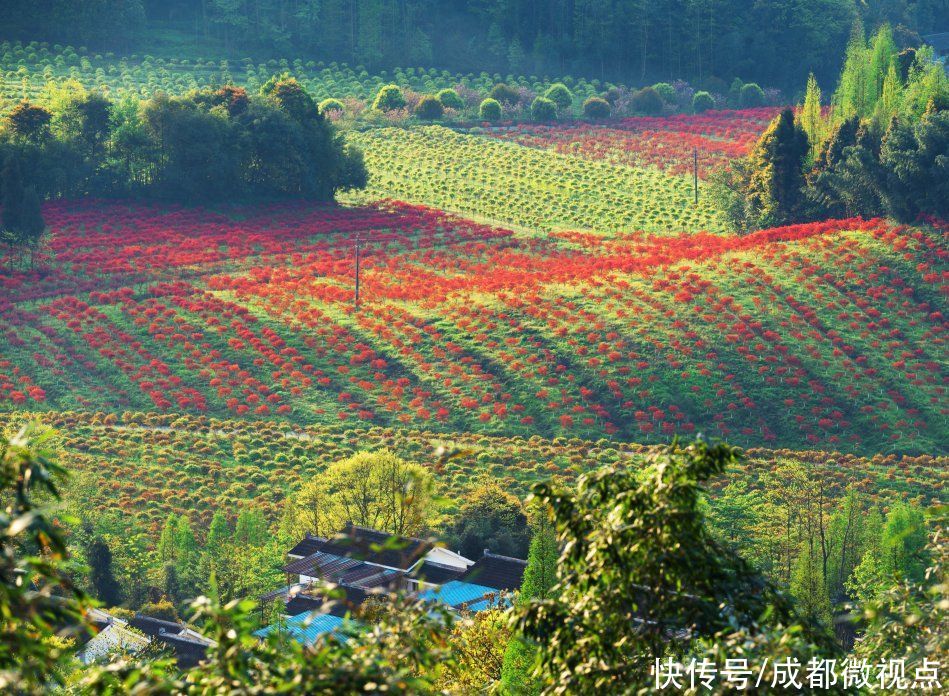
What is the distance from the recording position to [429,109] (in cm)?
8238

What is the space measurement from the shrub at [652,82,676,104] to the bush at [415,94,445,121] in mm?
15380

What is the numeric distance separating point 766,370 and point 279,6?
211 feet

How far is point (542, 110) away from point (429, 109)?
7.05m

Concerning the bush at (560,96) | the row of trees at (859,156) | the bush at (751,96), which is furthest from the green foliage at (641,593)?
the bush at (751,96)

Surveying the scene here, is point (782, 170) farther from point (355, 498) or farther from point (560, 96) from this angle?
point (560, 96)

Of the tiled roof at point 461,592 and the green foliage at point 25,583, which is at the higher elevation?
the green foliage at point 25,583

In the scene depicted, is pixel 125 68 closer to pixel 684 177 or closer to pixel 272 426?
pixel 684 177

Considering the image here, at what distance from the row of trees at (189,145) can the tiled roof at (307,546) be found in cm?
2919

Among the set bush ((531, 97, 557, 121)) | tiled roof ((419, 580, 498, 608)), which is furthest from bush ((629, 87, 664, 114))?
tiled roof ((419, 580, 498, 608))

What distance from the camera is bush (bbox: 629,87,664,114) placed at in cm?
8731

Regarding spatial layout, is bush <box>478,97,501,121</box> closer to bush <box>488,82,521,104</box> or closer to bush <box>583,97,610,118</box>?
bush <box>488,82,521,104</box>

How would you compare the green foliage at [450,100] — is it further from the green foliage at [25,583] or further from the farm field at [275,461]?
the green foliage at [25,583]

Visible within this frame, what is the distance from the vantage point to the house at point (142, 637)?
2986 cm

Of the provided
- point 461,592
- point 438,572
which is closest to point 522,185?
point 438,572
